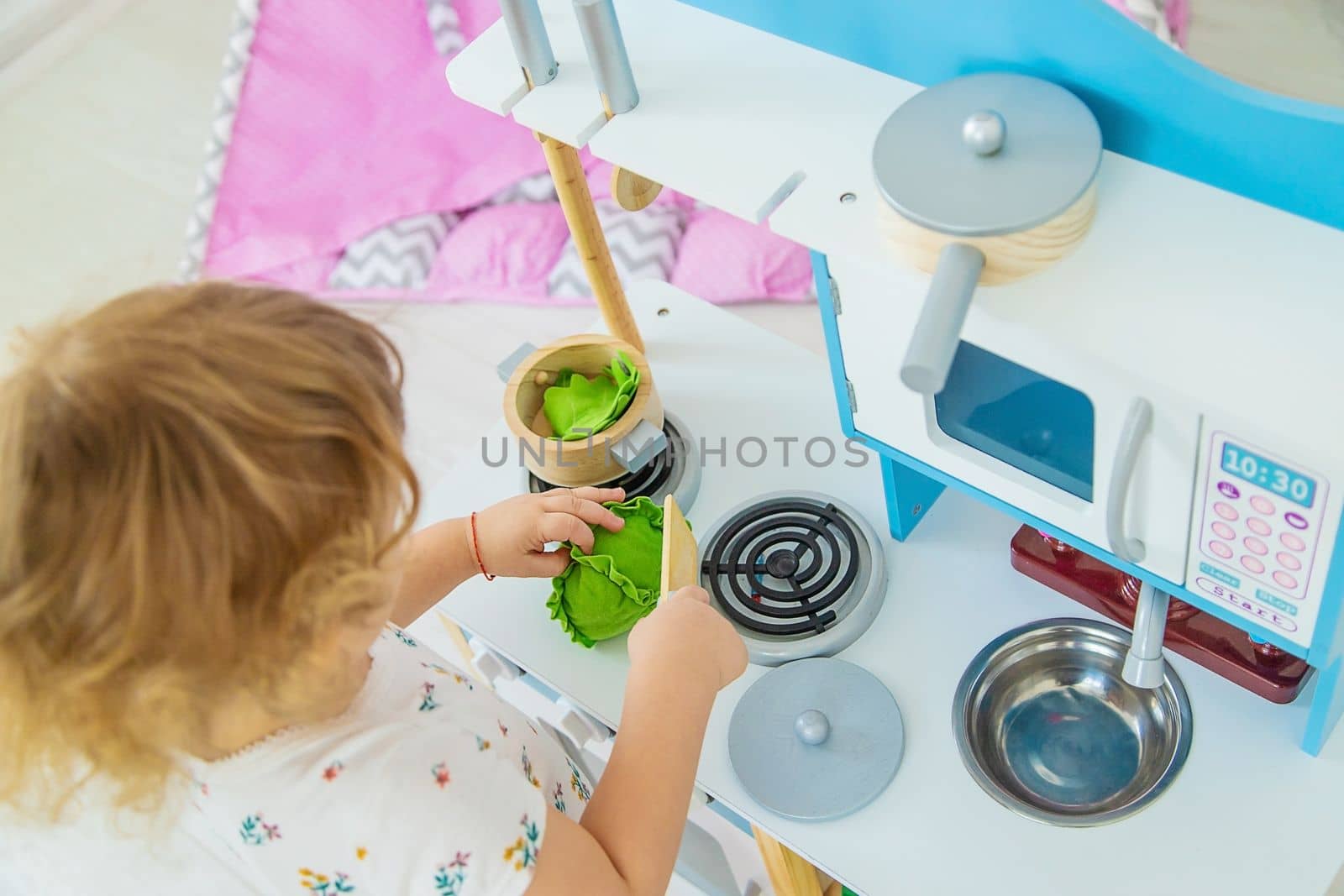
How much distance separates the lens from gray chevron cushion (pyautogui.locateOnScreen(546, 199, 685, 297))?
5.80 feet

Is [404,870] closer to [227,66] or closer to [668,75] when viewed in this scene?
[668,75]

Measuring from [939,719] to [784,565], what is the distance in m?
0.18

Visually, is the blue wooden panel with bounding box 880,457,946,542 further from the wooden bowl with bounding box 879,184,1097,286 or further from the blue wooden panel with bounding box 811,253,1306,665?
the wooden bowl with bounding box 879,184,1097,286

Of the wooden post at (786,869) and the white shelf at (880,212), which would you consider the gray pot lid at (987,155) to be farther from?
the wooden post at (786,869)

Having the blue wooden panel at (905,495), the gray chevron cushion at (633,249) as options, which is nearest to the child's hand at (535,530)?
the blue wooden panel at (905,495)

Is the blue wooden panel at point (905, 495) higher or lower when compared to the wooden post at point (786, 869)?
higher

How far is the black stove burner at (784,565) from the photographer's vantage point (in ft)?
3.35

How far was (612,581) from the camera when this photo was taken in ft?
3.28

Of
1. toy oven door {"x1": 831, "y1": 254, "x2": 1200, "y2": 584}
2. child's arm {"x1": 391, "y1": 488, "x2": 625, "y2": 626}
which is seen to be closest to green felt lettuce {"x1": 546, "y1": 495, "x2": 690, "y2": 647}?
child's arm {"x1": 391, "y1": 488, "x2": 625, "y2": 626}

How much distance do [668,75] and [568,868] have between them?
524 millimetres

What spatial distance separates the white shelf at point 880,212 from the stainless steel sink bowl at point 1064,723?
34 centimetres

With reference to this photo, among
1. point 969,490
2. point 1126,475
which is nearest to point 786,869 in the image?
point 969,490

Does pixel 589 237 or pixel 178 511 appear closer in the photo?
pixel 178 511

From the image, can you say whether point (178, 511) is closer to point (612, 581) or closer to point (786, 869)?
point (612, 581)
